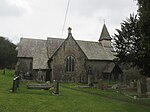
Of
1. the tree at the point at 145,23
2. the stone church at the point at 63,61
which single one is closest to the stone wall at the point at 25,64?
the stone church at the point at 63,61

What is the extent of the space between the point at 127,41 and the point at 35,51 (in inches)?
879

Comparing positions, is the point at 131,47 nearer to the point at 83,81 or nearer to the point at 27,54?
the point at 83,81

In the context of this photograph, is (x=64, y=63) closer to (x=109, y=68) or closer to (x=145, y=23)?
(x=109, y=68)

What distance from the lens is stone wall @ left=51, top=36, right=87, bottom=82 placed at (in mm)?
39928

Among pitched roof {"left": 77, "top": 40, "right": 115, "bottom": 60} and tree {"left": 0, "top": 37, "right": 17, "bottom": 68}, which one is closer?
pitched roof {"left": 77, "top": 40, "right": 115, "bottom": 60}

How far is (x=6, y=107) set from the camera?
428 inches

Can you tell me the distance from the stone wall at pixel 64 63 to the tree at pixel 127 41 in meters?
12.9

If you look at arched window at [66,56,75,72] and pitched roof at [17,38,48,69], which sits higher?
pitched roof at [17,38,48,69]

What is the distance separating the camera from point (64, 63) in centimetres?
4088

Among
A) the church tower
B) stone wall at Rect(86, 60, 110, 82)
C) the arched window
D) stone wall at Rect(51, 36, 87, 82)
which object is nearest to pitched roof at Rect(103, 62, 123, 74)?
stone wall at Rect(86, 60, 110, 82)

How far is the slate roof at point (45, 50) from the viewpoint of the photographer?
139ft

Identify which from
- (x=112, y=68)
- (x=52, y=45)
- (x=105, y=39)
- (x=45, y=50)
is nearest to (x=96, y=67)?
(x=112, y=68)

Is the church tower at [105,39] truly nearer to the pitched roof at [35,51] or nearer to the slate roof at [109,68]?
the slate roof at [109,68]

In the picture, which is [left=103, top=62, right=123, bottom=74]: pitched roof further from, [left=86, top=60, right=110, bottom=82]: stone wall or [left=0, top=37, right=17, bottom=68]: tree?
[left=0, top=37, right=17, bottom=68]: tree
